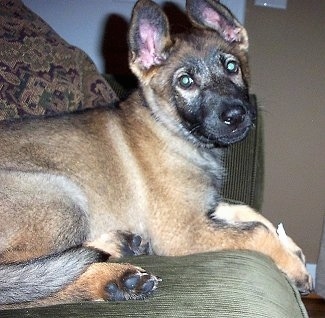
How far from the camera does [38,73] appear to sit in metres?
2.74

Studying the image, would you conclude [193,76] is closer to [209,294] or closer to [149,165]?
[149,165]

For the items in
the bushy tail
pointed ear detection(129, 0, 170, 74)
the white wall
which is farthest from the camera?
the white wall

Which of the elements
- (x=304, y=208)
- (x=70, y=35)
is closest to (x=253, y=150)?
(x=304, y=208)

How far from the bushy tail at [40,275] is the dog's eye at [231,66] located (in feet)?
3.43

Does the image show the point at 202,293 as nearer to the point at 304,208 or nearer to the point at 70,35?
the point at 304,208

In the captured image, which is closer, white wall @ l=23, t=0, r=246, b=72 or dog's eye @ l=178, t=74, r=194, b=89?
dog's eye @ l=178, t=74, r=194, b=89

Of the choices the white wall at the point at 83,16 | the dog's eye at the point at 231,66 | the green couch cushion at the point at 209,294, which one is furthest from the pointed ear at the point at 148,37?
the white wall at the point at 83,16

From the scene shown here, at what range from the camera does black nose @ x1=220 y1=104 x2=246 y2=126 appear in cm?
236

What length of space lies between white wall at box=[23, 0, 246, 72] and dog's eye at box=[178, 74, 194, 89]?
1.68m

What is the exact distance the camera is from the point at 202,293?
172cm

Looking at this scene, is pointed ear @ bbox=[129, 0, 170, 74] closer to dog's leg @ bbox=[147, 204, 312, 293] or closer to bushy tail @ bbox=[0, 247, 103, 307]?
dog's leg @ bbox=[147, 204, 312, 293]

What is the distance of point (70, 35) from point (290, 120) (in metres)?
1.60

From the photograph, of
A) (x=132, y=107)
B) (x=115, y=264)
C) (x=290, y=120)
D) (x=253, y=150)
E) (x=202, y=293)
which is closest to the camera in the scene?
(x=202, y=293)

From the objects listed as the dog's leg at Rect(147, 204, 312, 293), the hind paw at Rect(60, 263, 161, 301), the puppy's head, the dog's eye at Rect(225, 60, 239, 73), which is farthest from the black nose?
the hind paw at Rect(60, 263, 161, 301)
